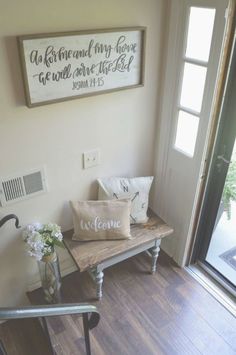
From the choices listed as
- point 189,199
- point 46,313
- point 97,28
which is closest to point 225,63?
point 97,28

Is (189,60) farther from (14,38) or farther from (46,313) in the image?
(46,313)

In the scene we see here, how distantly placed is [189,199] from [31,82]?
4.23ft

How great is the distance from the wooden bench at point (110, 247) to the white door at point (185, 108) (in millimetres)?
225

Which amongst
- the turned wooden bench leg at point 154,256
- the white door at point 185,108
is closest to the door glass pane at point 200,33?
the white door at point 185,108

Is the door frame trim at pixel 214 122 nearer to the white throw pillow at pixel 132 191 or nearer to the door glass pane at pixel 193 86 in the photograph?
the door glass pane at pixel 193 86

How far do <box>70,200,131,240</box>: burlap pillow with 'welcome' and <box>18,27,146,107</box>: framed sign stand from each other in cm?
73

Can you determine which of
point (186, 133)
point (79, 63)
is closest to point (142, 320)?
point (186, 133)

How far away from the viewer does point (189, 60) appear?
192 centimetres

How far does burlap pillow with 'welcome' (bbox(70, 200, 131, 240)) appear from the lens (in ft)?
6.89

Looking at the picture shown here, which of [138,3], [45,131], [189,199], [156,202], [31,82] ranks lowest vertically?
[156,202]

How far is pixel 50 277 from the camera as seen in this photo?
2.08 m

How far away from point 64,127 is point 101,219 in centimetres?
65

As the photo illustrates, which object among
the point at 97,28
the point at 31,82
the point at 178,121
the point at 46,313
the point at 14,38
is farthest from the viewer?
the point at 178,121

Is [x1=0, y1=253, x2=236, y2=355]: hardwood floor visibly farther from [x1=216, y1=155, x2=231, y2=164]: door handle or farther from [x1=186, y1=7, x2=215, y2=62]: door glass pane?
[x1=186, y1=7, x2=215, y2=62]: door glass pane
